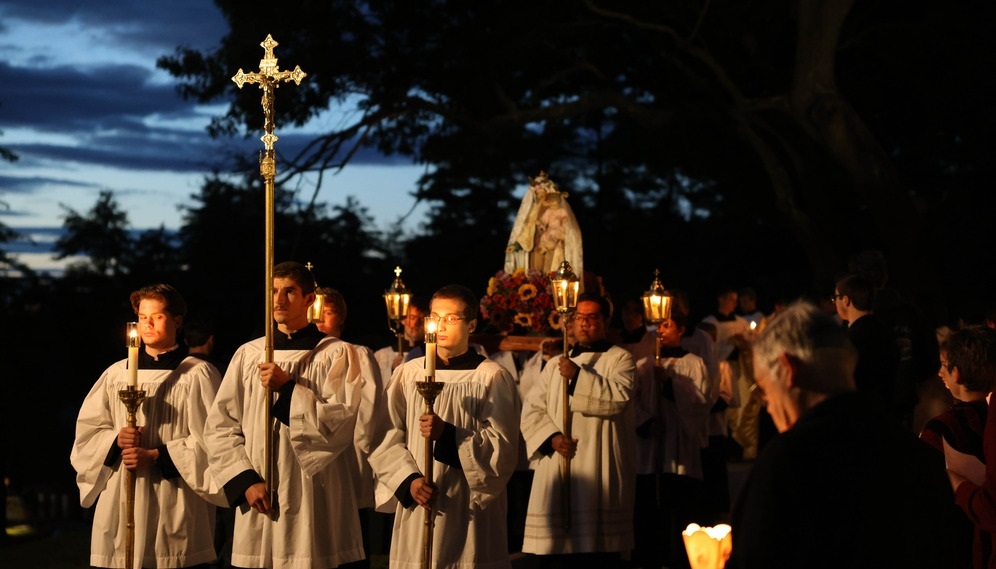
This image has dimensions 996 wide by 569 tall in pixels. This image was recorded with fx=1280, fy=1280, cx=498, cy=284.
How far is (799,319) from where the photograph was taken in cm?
364

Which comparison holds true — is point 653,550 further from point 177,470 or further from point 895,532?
point 895,532

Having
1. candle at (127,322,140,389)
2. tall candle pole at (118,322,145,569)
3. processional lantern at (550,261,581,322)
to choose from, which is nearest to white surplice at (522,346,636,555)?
processional lantern at (550,261,581,322)

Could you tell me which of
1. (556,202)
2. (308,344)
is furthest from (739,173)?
(308,344)

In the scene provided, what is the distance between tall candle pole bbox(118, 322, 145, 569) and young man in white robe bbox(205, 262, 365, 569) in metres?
0.46

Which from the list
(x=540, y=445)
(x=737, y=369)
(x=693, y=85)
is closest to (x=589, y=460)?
(x=540, y=445)

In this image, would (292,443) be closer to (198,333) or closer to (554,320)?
(198,333)

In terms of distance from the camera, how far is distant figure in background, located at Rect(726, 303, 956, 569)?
337cm

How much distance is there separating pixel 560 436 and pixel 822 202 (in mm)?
12221

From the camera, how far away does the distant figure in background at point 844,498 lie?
133 inches

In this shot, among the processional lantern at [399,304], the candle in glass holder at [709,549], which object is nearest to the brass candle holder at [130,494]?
the candle in glass holder at [709,549]

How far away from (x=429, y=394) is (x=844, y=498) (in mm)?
3240

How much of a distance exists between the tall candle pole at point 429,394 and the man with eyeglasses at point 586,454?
2.06m

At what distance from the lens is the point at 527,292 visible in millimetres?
11383

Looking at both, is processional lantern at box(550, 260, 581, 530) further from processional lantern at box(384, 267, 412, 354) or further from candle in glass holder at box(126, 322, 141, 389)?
candle in glass holder at box(126, 322, 141, 389)
